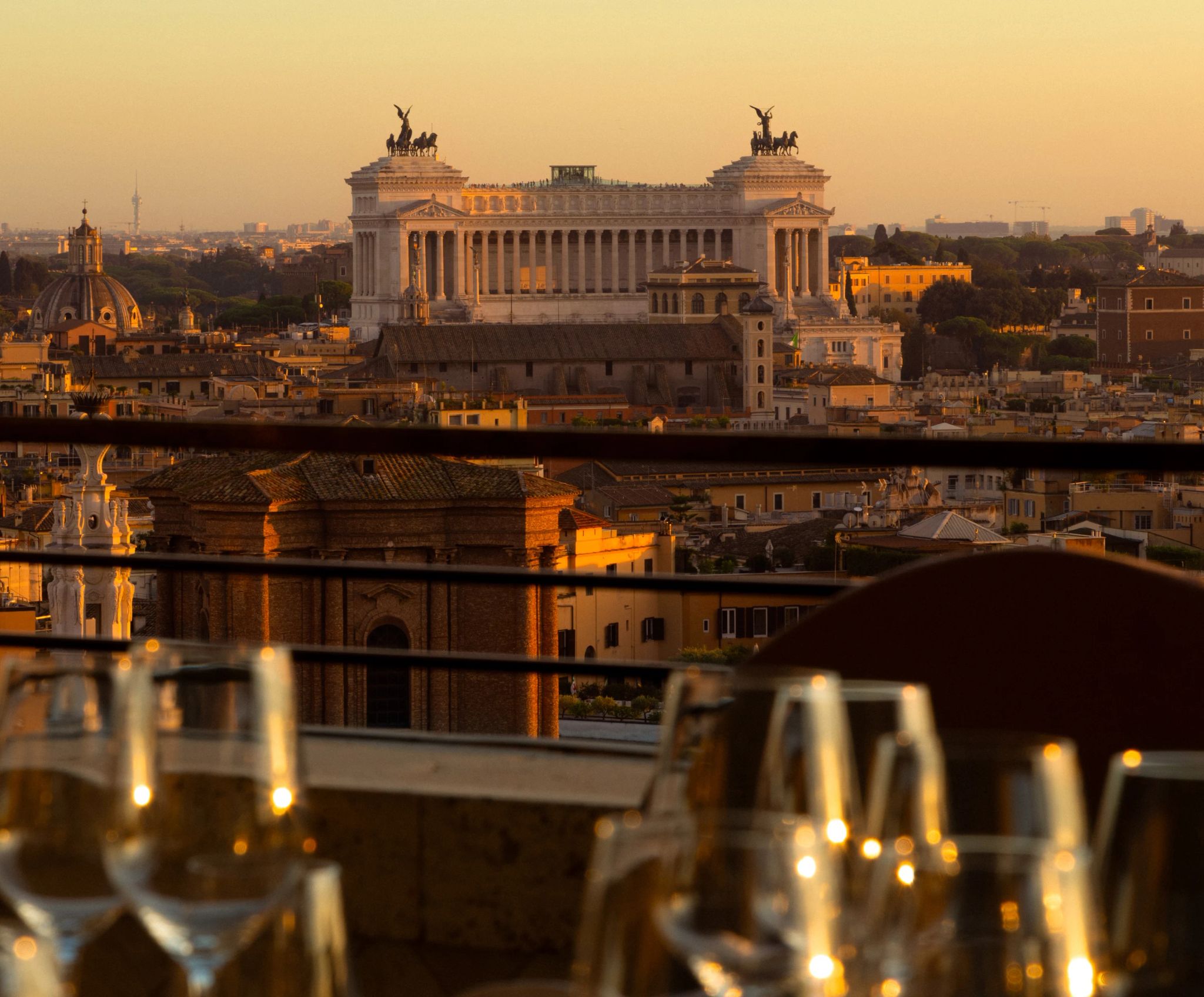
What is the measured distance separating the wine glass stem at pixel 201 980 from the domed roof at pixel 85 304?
6634cm

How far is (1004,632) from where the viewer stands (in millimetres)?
1240

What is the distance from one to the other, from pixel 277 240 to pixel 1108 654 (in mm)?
132372

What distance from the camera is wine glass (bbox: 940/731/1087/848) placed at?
51 cm

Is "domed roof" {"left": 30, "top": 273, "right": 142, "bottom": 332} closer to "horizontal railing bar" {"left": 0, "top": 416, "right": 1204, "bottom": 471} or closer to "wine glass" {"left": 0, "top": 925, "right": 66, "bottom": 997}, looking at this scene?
"horizontal railing bar" {"left": 0, "top": 416, "right": 1204, "bottom": 471}

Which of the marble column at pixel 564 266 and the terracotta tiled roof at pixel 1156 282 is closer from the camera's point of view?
the marble column at pixel 564 266

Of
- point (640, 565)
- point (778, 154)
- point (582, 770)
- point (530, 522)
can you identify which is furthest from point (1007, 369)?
point (582, 770)

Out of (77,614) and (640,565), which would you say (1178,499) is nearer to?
(640,565)

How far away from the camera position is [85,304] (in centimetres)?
6662

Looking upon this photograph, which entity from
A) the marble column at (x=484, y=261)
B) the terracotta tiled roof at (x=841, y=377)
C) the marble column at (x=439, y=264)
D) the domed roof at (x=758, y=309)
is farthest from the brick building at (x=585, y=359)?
the marble column at (x=484, y=261)

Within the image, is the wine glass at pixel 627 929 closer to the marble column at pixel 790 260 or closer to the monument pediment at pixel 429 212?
the monument pediment at pixel 429 212

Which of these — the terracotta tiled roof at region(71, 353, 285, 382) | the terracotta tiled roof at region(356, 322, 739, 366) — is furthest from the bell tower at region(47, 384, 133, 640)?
the terracotta tiled roof at region(71, 353, 285, 382)

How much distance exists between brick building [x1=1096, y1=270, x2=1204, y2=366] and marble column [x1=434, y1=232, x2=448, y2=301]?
18710 mm

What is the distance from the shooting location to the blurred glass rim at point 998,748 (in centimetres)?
52

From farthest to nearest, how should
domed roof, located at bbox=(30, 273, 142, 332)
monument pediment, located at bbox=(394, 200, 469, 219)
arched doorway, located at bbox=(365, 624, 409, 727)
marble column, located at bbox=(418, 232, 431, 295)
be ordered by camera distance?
1. domed roof, located at bbox=(30, 273, 142, 332)
2. monument pediment, located at bbox=(394, 200, 469, 219)
3. marble column, located at bbox=(418, 232, 431, 295)
4. arched doorway, located at bbox=(365, 624, 409, 727)
